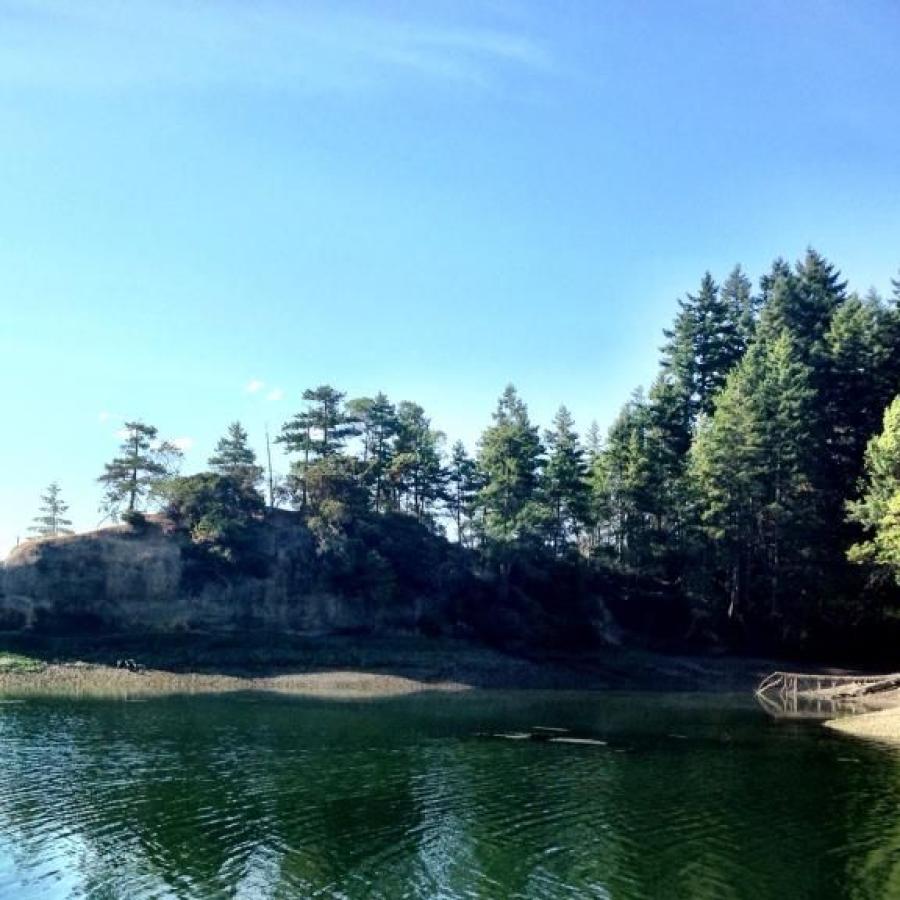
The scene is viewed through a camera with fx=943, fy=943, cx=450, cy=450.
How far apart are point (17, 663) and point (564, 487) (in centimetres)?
5293

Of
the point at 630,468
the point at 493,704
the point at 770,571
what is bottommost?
the point at 493,704

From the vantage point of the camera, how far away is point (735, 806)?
1220 inches

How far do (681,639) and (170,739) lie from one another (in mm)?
60940

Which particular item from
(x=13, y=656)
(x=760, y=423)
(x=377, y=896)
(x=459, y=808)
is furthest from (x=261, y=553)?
(x=377, y=896)

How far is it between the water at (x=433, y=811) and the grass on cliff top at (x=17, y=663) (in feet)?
75.7

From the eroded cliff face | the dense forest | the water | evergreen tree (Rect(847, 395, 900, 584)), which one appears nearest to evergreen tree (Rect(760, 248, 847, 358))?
the dense forest

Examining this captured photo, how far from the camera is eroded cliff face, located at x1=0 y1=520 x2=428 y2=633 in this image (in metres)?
80.1

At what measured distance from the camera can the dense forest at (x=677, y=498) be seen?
3501 inches

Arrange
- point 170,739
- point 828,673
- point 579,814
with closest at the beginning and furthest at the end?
point 579,814, point 170,739, point 828,673

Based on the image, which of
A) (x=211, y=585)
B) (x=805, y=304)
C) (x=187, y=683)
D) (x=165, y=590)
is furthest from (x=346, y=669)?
(x=805, y=304)

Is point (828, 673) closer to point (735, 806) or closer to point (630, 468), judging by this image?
point (630, 468)

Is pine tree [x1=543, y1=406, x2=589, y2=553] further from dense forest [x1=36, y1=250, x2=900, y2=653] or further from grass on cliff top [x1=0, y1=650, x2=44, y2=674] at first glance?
grass on cliff top [x1=0, y1=650, x2=44, y2=674]

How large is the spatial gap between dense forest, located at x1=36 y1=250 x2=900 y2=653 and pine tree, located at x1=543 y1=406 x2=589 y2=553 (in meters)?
0.22

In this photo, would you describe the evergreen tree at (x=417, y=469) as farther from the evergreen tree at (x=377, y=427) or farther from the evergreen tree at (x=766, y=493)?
the evergreen tree at (x=766, y=493)
